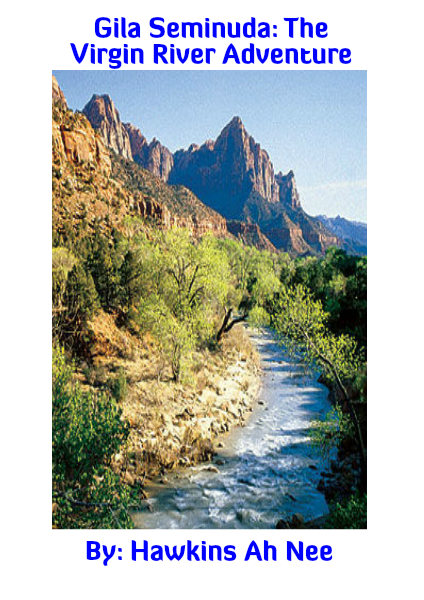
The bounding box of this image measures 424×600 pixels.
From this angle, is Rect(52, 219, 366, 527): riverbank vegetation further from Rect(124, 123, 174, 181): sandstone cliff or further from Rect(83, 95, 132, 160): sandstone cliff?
Rect(124, 123, 174, 181): sandstone cliff

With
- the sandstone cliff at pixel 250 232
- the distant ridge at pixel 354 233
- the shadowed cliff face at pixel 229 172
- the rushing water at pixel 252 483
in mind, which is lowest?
the rushing water at pixel 252 483

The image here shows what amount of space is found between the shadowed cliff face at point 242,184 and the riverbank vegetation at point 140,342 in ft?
245

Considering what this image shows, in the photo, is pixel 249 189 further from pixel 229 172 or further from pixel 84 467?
pixel 84 467

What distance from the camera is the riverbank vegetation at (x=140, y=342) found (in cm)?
545

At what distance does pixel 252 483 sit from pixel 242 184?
115m

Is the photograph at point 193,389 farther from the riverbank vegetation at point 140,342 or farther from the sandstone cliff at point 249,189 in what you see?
the sandstone cliff at point 249,189

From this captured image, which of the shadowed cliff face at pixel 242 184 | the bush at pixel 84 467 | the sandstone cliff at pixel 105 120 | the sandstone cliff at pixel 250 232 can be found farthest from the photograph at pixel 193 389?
the shadowed cliff face at pixel 242 184

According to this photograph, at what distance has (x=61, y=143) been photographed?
24328 millimetres

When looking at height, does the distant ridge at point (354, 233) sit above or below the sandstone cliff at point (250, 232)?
below

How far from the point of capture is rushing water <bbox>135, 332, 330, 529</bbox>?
7336mm

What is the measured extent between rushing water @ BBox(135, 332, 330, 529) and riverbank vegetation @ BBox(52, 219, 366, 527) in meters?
0.70

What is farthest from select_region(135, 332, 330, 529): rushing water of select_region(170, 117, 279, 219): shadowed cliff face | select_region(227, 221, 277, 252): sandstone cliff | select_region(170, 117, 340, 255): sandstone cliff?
select_region(170, 117, 279, 219): shadowed cliff face
